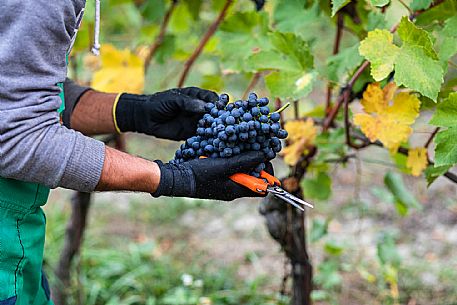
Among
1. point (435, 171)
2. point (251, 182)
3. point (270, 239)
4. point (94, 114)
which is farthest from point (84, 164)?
point (270, 239)

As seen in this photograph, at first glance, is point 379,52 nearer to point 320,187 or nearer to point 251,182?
point 251,182

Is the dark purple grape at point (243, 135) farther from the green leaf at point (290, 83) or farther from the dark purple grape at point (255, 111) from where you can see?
the green leaf at point (290, 83)

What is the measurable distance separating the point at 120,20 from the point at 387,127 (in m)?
2.94

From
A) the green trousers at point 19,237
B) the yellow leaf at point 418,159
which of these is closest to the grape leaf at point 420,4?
the yellow leaf at point 418,159

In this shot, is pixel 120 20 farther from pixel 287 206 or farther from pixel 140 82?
pixel 287 206

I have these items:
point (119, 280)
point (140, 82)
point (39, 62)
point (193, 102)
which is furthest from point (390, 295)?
point (39, 62)

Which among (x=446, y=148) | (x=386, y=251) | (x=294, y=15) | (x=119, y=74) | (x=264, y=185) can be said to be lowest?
(x=386, y=251)

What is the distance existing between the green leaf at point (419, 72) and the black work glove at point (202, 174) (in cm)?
36

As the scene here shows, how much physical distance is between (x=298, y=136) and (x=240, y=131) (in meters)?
0.63

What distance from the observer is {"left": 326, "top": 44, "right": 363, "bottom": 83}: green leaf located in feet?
5.84

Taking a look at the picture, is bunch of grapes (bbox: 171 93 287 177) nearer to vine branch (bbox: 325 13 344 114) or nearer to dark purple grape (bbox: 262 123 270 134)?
dark purple grape (bbox: 262 123 270 134)

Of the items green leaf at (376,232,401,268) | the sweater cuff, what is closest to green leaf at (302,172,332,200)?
green leaf at (376,232,401,268)

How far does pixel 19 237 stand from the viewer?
4.99 ft

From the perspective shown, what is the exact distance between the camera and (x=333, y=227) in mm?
3584
